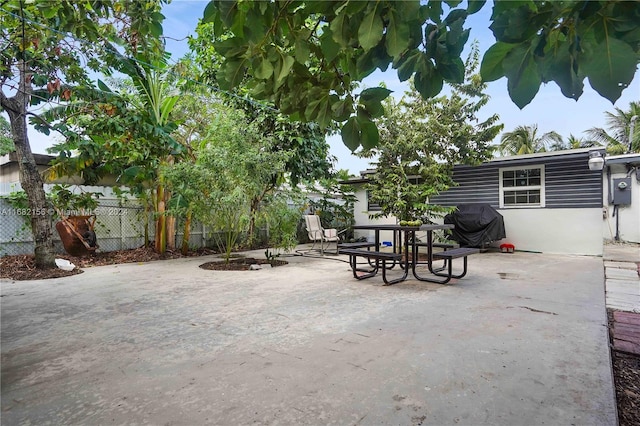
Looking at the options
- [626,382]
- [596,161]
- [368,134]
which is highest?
[596,161]

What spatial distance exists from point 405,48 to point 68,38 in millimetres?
→ 4647

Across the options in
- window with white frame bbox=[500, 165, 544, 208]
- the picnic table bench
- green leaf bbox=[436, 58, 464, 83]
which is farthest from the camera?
window with white frame bbox=[500, 165, 544, 208]

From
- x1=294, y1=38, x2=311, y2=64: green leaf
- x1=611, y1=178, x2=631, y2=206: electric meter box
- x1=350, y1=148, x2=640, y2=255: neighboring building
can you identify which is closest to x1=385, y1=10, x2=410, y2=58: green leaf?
x1=294, y1=38, x2=311, y2=64: green leaf

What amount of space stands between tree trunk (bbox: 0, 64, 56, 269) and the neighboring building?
7267mm

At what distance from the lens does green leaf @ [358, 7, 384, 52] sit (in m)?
0.87

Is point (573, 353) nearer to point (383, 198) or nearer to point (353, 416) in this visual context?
point (353, 416)

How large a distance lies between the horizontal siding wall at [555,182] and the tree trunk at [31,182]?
10.3 m

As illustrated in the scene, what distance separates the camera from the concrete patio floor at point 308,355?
1825mm

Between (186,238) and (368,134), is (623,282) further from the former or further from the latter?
(186,238)

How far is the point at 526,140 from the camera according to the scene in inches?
934

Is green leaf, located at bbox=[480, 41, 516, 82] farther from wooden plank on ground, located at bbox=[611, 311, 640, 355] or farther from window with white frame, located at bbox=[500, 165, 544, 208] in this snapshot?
window with white frame, located at bbox=[500, 165, 544, 208]

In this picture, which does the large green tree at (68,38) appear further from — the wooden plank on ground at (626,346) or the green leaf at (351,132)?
the wooden plank on ground at (626,346)

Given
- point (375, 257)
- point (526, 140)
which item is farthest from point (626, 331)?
point (526, 140)

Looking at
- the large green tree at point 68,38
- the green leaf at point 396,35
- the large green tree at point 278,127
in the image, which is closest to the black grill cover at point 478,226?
the large green tree at point 278,127
